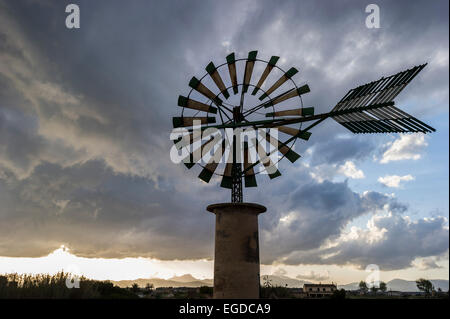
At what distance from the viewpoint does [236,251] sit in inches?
455

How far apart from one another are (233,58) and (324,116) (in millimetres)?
4959

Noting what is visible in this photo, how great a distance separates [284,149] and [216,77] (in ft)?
14.6

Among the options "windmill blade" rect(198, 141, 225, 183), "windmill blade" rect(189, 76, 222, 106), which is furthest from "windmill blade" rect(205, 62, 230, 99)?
"windmill blade" rect(198, 141, 225, 183)

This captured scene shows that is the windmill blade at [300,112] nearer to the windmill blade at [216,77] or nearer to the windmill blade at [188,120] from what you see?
the windmill blade at [216,77]

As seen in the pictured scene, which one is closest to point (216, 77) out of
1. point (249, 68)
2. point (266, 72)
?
point (249, 68)

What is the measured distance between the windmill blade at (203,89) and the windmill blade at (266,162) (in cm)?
248

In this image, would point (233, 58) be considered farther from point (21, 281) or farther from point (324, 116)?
point (21, 281)

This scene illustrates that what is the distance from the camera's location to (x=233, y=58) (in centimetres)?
1513

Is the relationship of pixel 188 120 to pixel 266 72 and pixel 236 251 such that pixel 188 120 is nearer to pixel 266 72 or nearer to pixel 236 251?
pixel 266 72

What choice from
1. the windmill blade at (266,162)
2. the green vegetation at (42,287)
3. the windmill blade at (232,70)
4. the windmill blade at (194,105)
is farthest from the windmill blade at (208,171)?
the green vegetation at (42,287)

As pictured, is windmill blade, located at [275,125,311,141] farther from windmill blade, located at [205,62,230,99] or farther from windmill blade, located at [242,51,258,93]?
windmill blade, located at [205,62,230,99]

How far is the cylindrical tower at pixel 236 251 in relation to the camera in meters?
11.3

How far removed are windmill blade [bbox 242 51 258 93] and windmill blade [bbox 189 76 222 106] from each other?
1.30m
